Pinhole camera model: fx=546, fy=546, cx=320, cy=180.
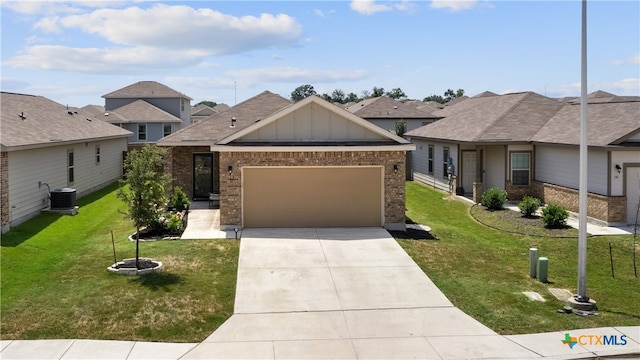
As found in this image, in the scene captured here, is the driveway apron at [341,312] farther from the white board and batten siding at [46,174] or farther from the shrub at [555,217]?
the white board and batten siding at [46,174]

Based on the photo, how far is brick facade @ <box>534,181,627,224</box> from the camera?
61.0 ft

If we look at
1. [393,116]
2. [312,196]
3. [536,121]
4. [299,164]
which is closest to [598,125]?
[536,121]

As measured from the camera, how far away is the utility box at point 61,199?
2038 cm

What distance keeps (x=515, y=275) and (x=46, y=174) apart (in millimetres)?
16896

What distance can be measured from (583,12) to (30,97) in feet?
78.8

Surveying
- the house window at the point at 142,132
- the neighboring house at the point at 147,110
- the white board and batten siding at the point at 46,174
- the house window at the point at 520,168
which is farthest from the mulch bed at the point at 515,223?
the house window at the point at 142,132

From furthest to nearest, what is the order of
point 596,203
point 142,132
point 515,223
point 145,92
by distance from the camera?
point 145,92 → point 142,132 → point 515,223 → point 596,203

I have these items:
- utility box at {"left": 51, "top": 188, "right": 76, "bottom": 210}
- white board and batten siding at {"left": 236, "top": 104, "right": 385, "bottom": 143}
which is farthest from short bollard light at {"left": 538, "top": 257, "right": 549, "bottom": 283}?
utility box at {"left": 51, "top": 188, "right": 76, "bottom": 210}

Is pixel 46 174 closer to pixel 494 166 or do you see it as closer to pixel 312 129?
pixel 312 129

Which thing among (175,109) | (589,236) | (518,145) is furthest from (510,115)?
(175,109)

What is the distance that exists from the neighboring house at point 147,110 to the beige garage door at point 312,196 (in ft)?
88.4

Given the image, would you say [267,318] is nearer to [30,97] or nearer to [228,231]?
[228,231]

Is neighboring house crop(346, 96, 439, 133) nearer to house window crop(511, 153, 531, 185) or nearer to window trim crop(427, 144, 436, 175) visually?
window trim crop(427, 144, 436, 175)

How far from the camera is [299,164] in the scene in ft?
58.7
